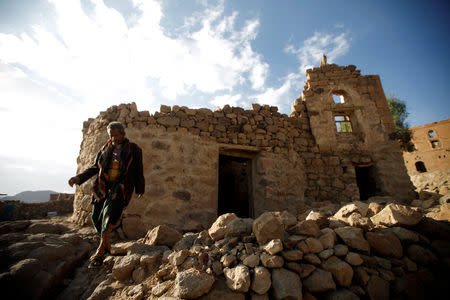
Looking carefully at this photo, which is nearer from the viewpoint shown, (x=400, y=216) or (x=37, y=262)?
(x=37, y=262)

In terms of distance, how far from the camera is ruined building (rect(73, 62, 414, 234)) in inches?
155

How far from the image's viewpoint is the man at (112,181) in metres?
2.18

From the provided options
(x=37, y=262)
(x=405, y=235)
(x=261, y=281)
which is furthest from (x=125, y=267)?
(x=405, y=235)

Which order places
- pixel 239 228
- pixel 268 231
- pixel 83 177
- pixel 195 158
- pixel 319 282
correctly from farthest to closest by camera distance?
1. pixel 195 158
2. pixel 83 177
3. pixel 239 228
4. pixel 268 231
5. pixel 319 282

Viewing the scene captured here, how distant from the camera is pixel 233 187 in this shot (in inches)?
287

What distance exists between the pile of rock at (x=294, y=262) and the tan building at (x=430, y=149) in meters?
21.6

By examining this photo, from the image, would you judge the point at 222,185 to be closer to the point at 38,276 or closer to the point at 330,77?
the point at 330,77

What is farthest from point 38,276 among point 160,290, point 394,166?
point 394,166

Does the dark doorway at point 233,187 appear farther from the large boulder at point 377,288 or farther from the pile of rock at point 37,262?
the large boulder at point 377,288

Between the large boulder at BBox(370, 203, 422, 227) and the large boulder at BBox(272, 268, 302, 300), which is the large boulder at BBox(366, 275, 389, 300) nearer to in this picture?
the large boulder at BBox(272, 268, 302, 300)

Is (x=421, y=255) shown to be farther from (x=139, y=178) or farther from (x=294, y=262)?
(x=139, y=178)

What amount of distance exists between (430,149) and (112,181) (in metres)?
25.2

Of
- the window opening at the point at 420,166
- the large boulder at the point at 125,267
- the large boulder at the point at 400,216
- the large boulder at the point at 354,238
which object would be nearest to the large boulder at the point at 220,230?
the large boulder at the point at 125,267

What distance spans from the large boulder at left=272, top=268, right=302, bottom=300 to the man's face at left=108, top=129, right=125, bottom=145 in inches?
87.7
